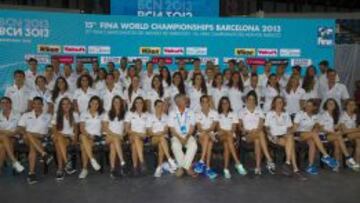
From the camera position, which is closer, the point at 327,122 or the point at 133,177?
the point at 133,177

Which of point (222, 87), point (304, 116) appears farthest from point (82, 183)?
point (304, 116)

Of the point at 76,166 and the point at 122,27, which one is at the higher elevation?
the point at 122,27

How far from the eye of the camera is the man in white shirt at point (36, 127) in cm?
645

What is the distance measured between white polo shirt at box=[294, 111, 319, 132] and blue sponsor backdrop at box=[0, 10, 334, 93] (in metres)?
2.34

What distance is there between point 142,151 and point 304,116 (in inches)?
96.7

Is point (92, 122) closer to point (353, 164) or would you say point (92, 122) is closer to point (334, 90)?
point (353, 164)

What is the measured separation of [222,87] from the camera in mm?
7781

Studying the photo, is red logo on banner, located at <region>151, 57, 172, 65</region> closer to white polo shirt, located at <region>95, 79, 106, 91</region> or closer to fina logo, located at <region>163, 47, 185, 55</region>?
fina logo, located at <region>163, 47, 185, 55</region>

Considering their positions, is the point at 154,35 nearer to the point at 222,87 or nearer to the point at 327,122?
the point at 222,87

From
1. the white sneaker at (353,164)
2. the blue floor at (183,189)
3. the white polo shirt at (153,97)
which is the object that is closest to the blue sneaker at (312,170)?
the blue floor at (183,189)

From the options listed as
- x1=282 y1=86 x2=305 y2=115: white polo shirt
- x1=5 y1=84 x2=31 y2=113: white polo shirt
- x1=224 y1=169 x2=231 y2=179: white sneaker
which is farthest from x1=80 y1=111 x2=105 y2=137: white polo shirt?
x1=282 y1=86 x2=305 y2=115: white polo shirt

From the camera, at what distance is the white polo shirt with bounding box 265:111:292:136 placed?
22.9 ft

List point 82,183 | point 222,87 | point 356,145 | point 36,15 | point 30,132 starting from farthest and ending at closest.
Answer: point 36,15
point 222,87
point 356,145
point 30,132
point 82,183

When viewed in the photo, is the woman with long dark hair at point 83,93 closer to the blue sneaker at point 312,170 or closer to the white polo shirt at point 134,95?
the white polo shirt at point 134,95
